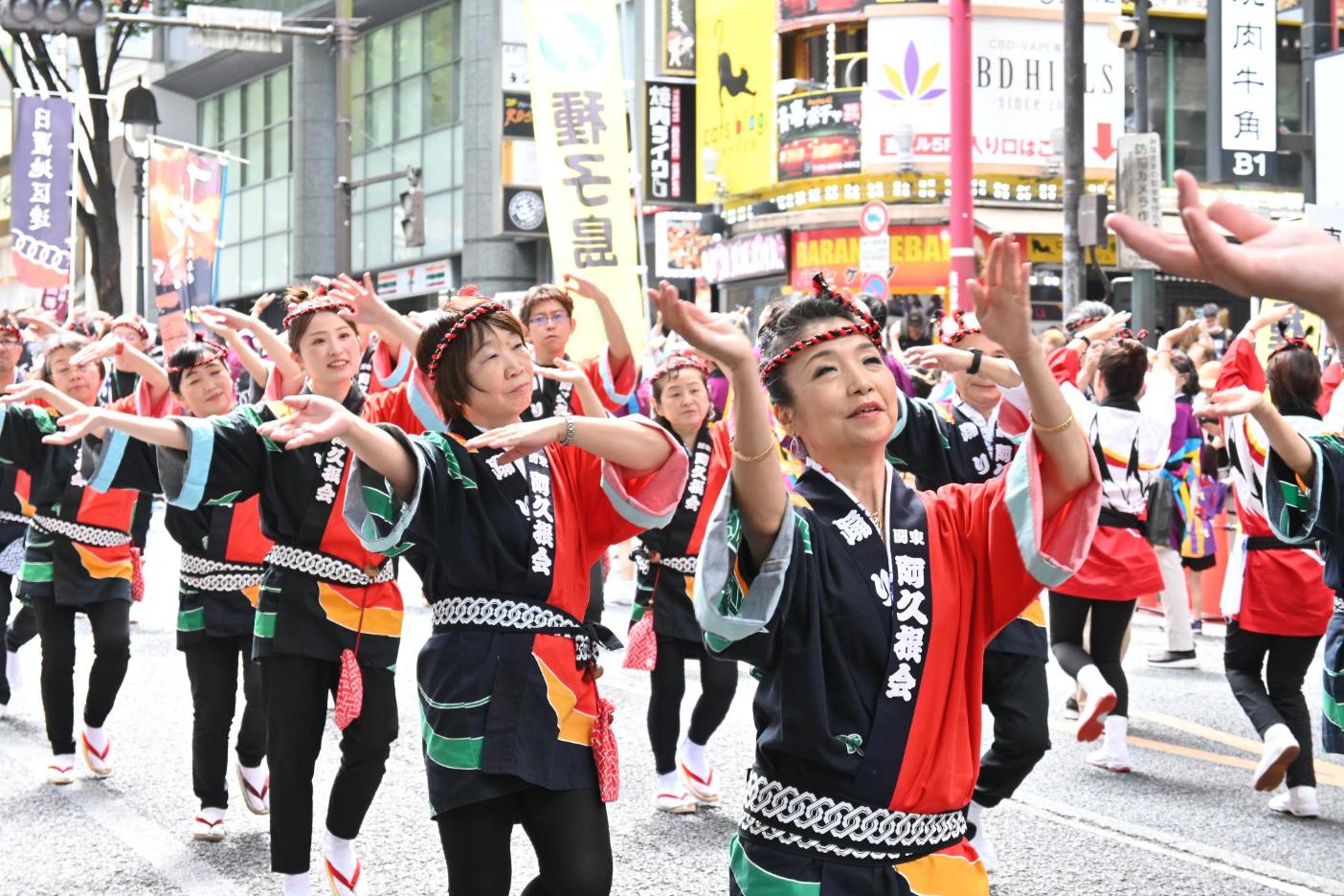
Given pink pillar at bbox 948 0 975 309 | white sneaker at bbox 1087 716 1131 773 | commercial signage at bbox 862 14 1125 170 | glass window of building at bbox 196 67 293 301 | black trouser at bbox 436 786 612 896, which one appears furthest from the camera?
glass window of building at bbox 196 67 293 301

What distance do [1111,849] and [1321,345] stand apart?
6201 millimetres

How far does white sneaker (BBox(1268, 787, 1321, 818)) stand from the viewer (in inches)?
259

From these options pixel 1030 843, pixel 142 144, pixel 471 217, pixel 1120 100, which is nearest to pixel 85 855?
pixel 1030 843

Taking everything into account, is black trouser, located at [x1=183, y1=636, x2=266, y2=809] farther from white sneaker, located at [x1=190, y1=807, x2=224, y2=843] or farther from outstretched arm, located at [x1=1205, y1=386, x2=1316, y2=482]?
outstretched arm, located at [x1=1205, y1=386, x2=1316, y2=482]

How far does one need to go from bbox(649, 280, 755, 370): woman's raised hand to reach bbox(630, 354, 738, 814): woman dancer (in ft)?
12.9

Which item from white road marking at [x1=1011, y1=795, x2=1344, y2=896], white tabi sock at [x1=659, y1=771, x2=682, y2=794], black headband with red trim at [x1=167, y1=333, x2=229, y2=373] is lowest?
white road marking at [x1=1011, y1=795, x2=1344, y2=896]

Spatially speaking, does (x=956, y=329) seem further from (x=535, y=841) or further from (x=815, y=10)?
(x=815, y=10)

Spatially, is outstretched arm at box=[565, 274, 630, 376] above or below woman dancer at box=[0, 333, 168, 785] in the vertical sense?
above

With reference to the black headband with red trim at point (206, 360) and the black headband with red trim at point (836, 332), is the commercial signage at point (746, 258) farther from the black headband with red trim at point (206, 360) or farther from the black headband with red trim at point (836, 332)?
the black headband with red trim at point (836, 332)

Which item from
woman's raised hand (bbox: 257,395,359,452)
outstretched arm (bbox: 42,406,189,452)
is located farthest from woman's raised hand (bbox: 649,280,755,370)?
outstretched arm (bbox: 42,406,189,452)

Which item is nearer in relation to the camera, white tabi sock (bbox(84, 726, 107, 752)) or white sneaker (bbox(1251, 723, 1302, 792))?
white sneaker (bbox(1251, 723, 1302, 792))

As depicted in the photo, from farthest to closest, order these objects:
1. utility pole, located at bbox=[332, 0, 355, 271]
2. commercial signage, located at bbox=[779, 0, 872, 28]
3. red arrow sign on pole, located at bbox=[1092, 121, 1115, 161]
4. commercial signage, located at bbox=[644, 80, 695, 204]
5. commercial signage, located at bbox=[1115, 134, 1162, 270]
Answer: commercial signage, located at bbox=[644, 80, 695, 204] → commercial signage, located at bbox=[779, 0, 872, 28] → red arrow sign on pole, located at bbox=[1092, 121, 1115, 161] → utility pole, located at bbox=[332, 0, 355, 271] → commercial signage, located at bbox=[1115, 134, 1162, 270]

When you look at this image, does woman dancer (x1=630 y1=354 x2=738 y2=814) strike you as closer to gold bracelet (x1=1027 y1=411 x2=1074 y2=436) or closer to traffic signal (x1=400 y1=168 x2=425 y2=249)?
gold bracelet (x1=1027 y1=411 x2=1074 y2=436)

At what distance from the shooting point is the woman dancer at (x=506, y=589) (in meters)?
3.82
